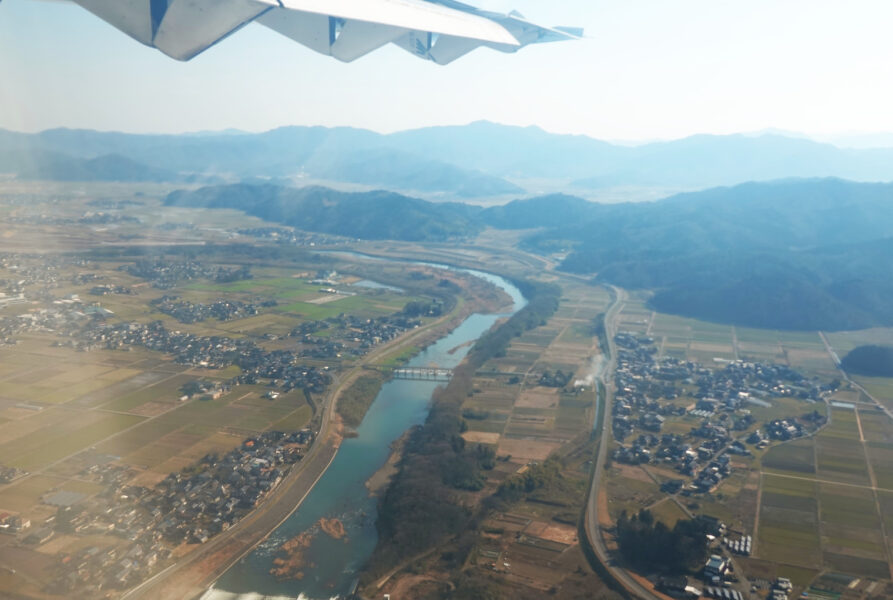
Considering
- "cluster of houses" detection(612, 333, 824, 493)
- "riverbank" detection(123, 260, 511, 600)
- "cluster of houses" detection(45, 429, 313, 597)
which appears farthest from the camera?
"cluster of houses" detection(612, 333, 824, 493)

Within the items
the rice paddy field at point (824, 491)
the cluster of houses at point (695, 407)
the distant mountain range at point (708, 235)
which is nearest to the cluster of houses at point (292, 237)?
the distant mountain range at point (708, 235)

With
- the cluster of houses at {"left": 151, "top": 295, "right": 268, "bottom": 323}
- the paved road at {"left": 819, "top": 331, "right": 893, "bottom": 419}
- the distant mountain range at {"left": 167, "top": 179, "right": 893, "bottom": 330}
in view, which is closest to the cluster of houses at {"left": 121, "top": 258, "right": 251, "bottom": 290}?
the cluster of houses at {"left": 151, "top": 295, "right": 268, "bottom": 323}

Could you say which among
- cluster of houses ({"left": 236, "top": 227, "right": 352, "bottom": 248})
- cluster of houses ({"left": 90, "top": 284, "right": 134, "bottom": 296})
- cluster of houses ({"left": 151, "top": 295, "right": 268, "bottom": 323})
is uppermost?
cluster of houses ({"left": 236, "top": 227, "right": 352, "bottom": 248})

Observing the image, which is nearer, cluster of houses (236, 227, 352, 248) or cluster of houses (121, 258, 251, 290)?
cluster of houses (121, 258, 251, 290)

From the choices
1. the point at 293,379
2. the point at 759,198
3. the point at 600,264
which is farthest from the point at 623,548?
the point at 759,198

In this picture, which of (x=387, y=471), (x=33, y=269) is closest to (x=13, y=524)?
(x=387, y=471)

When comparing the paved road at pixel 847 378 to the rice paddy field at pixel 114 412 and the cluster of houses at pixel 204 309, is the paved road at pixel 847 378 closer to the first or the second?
the rice paddy field at pixel 114 412

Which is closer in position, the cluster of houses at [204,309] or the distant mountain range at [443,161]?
the cluster of houses at [204,309]

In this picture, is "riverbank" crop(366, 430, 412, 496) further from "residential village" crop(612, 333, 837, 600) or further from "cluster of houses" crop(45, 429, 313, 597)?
"residential village" crop(612, 333, 837, 600)
